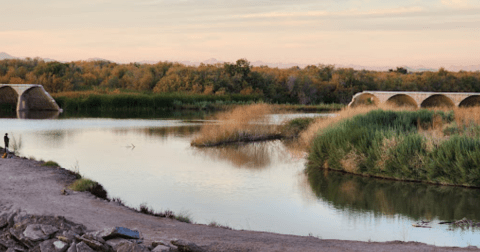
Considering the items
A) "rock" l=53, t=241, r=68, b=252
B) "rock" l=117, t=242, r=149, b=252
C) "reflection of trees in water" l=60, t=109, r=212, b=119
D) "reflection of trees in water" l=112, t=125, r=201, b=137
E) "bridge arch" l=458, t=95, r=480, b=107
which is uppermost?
"bridge arch" l=458, t=95, r=480, b=107

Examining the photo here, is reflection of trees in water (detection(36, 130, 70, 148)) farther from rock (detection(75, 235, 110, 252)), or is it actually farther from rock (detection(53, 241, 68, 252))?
rock (detection(75, 235, 110, 252))

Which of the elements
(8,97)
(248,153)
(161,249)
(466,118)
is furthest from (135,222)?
(8,97)

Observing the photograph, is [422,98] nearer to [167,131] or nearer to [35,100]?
[167,131]

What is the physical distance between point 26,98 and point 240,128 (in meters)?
26.2

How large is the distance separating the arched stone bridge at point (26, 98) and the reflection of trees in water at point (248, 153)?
24.5 metres

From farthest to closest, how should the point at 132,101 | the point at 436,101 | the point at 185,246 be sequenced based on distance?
the point at 132,101, the point at 436,101, the point at 185,246

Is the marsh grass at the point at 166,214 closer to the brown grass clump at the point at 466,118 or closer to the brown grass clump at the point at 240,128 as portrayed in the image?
the brown grass clump at the point at 466,118

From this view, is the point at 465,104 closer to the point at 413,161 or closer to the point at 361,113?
the point at 361,113

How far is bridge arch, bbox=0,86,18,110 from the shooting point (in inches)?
1825

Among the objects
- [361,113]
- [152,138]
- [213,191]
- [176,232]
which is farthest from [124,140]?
[176,232]

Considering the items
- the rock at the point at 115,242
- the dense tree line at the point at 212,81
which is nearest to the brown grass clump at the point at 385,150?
the rock at the point at 115,242

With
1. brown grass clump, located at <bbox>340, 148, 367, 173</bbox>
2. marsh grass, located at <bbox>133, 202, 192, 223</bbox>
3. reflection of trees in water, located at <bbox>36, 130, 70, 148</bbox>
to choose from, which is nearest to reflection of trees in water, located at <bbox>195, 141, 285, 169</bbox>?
brown grass clump, located at <bbox>340, 148, 367, 173</bbox>

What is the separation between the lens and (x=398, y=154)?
Result: 14.7m

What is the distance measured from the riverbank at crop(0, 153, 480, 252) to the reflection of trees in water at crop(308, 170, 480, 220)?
375cm
